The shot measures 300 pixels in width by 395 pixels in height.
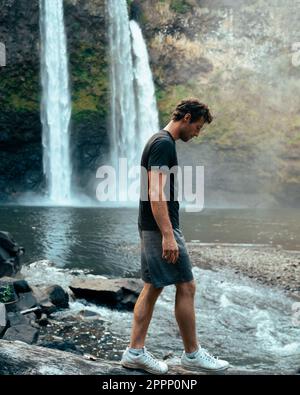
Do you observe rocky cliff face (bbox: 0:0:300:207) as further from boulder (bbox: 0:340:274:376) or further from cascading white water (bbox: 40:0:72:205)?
boulder (bbox: 0:340:274:376)

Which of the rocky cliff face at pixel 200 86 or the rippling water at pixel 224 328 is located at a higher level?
the rocky cliff face at pixel 200 86

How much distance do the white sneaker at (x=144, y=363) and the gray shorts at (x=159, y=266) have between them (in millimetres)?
709

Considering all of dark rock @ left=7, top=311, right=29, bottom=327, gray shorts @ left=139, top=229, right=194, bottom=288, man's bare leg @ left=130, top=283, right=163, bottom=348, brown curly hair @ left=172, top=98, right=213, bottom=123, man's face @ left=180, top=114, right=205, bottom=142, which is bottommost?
dark rock @ left=7, top=311, right=29, bottom=327

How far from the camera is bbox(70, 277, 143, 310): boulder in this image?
10.9m

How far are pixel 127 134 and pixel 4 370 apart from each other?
32.0 metres

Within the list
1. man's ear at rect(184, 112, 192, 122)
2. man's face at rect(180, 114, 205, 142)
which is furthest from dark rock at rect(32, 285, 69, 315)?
man's ear at rect(184, 112, 192, 122)

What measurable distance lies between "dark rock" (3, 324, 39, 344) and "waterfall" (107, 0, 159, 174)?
92.2 ft

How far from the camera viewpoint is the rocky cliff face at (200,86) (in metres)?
Answer: 33.9

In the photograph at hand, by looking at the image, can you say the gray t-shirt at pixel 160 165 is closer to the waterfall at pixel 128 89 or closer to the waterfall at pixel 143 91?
the waterfall at pixel 128 89

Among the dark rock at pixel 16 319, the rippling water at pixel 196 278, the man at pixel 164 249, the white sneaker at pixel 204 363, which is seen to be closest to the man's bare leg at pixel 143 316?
the man at pixel 164 249

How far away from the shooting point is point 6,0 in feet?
107

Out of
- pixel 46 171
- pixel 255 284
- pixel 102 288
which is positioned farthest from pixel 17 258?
pixel 46 171

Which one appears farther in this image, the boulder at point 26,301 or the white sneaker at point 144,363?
the boulder at point 26,301
